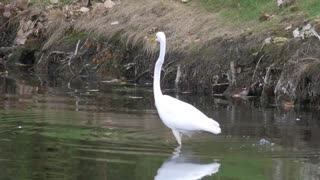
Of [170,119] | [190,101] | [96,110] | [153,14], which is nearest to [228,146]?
[170,119]

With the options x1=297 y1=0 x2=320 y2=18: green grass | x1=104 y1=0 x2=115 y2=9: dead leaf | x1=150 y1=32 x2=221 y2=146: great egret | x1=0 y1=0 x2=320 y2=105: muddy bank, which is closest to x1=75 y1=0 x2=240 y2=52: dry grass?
x1=0 y1=0 x2=320 y2=105: muddy bank

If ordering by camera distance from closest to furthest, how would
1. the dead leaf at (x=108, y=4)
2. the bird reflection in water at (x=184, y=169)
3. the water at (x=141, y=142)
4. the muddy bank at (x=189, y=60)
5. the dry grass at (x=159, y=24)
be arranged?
the bird reflection in water at (x=184, y=169), the water at (x=141, y=142), the muddy bank at (x=189, y=60), the dry grass at (x=159, y=24), the dead leaf at (x=108, y=4)

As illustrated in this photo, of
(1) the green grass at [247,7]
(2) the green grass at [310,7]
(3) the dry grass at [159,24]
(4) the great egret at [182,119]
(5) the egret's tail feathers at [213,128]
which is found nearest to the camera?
(5) the egret's tail feathers at [213,128]

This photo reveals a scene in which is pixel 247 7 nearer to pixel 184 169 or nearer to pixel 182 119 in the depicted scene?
pixel 182 119

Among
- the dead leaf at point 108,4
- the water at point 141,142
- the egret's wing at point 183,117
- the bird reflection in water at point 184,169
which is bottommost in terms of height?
the bird reflection in water at point 184,169

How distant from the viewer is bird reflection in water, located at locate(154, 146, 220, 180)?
9352 millimetres

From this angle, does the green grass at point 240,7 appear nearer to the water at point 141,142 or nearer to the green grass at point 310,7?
the green grass at point 310,7

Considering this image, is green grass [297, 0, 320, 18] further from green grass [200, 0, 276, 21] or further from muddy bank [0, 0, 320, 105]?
green grass [200, 0, 276, 21]

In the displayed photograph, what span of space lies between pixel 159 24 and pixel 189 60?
2550mm

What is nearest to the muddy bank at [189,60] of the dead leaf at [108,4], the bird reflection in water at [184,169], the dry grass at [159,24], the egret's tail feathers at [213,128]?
the dry grass at [159,24]

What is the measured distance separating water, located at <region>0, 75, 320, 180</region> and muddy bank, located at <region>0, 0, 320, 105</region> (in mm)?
726

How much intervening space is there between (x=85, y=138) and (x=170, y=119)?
4.12 feet

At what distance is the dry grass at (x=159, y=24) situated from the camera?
65.3ft

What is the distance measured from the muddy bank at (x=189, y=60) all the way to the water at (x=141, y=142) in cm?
73
